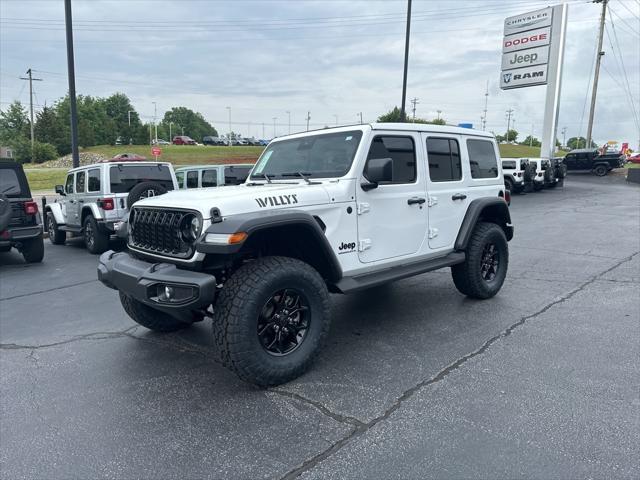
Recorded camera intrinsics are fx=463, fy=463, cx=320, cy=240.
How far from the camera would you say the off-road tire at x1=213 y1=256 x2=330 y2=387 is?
314 centimetres

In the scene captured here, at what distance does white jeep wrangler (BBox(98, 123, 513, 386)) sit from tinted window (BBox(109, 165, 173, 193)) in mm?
5499

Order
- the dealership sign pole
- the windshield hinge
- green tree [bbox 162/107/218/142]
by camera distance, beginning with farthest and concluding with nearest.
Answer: green tree [bbox 162/107/218/142], the dealership sign pole, the windshield hinge

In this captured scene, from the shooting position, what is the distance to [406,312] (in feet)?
17.0

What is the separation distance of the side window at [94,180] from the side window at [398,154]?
7.19 m

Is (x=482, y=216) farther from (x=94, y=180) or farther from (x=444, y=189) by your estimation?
(x=94, y=180)

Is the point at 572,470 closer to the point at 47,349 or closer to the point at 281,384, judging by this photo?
the point at 281,384

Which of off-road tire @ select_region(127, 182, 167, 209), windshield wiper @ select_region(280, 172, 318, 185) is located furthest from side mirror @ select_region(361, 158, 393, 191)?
off-road tire @ select_region(127, 182, 167, 209)

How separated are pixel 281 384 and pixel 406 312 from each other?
7.03ft

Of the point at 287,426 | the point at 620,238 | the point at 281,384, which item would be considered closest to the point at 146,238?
the point at 281,384

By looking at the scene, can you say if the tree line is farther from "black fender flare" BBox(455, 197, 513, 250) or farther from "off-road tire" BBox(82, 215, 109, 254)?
"black fender flare" BBox(455, 197, 513, 250)

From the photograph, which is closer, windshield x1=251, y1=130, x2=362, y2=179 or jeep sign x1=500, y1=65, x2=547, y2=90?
windshield x1=251, y1=130, x2=362, y2=179

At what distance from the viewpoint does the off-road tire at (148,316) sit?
14.1ft

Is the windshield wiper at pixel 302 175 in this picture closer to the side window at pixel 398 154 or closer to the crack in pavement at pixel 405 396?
the side window at pixel 398 154

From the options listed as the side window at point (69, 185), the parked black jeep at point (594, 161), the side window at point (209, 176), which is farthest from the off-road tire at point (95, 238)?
the parked black jeep at point (594, 161)
